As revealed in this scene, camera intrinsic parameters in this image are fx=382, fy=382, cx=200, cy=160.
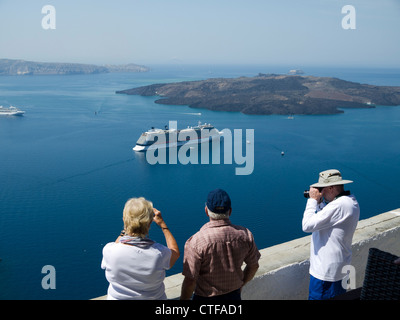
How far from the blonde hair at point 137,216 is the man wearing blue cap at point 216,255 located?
0.63 ft

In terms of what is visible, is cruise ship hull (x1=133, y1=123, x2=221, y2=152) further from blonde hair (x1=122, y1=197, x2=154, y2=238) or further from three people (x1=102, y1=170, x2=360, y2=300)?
blonde hair (x1=122, y1=197, x2=154, y2=238)

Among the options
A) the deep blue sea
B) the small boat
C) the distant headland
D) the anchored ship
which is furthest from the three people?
the distant headland

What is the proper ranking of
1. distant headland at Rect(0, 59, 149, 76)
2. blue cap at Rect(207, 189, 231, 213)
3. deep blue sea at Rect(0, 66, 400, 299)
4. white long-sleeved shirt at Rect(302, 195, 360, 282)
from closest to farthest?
1. blue cap at Rect(207, 189, 231, 213)
2. white long-sleeved shirt at Rect(302, 195, 360, 282)
3. deep blue sea at Rect(0, 66, 400, 299)
4. distant headland at Rect(0, 59, 149, 76)

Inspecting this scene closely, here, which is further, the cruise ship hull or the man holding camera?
the cruise ship hull

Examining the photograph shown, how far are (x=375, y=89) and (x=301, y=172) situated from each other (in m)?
35.3

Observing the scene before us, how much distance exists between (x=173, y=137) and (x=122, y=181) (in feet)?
30.5

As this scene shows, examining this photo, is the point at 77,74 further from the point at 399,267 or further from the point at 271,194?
the point at 399,267

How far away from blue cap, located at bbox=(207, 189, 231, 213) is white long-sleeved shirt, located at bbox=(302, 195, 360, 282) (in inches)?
17.8

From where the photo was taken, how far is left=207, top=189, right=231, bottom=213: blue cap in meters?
1.38

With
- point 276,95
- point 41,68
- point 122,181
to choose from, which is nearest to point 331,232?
point 122,181

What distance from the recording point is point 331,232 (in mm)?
1670

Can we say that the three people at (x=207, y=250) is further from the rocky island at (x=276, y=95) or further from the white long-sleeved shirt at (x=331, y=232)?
the rocky island at (x=276, y=95)

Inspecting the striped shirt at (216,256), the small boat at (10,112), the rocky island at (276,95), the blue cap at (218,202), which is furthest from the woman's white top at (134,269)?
the rocky island at (276,95)

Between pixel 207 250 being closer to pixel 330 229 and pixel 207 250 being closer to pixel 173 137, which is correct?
pixel 330 229
